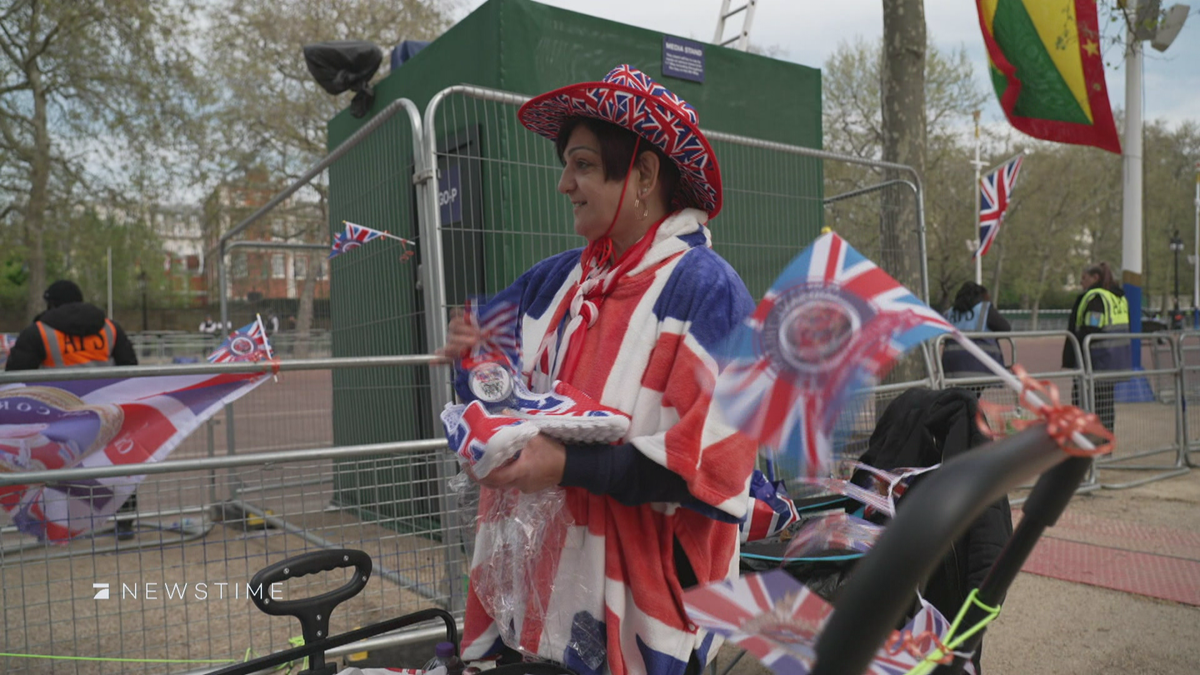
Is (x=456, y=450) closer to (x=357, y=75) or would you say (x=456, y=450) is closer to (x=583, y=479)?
(x=583, y=479)

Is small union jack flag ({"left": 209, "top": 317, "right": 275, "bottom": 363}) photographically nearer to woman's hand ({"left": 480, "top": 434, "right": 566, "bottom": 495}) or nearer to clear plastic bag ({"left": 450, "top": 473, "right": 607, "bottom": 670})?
clear plastic bag ({"left": 450, "top": 473, "right": 607, "bottom": 670})

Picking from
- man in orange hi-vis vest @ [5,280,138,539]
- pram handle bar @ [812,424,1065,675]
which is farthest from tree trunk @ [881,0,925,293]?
pram handle bar @ [812,424,1065,675]

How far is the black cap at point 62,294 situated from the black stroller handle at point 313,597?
16.3 ft

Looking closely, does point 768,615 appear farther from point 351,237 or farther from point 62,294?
point 62,294

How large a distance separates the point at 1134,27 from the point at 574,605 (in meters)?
11.5

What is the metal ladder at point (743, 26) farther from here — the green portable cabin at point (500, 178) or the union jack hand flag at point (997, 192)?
the union jack hand flag at point (997, 192)

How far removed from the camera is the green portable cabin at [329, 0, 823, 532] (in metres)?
4.67

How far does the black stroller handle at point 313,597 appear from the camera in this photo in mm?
1881

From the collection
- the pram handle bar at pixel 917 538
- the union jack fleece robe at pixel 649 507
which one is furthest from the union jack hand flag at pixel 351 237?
the pram handle bar at pixel 917 538

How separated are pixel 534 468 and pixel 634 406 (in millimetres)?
232

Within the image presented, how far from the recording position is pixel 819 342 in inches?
34.9

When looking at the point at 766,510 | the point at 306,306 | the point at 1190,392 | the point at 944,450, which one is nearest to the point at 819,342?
the point at 766,510

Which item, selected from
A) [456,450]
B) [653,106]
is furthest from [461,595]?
[653,106]

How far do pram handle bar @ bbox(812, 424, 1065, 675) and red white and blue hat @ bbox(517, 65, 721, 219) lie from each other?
105 cm
